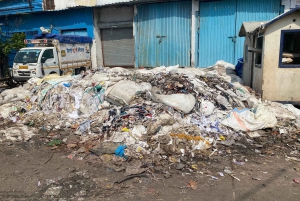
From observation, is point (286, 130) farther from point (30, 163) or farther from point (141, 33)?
point (141, 33)

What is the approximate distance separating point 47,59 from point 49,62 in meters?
Answer: 0.15

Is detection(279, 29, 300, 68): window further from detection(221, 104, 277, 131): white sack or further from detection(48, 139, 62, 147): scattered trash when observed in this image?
detection(48, 139, 62, 147): scattered trash

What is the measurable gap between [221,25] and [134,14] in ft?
14.7

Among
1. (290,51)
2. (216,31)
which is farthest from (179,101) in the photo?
(216,31)

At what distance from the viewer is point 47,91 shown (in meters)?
7.54

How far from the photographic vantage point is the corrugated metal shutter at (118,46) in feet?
48.6

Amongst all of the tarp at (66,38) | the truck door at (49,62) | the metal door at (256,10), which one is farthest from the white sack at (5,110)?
the metal door at (256,10)

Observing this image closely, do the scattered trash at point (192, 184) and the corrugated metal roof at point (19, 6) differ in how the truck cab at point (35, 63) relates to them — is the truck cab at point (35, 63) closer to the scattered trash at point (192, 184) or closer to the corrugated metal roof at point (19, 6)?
the corrugated metal roof at point (19, 6)

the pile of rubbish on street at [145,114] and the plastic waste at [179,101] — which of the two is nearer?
the pile of rubbish on street at [145,114]

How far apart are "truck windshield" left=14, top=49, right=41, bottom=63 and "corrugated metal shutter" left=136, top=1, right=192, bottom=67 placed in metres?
5.13

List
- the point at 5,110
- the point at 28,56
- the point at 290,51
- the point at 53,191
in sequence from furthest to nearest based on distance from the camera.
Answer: the point at 28,56, the point at 290,51, the point at 5,110, the point at 53,191

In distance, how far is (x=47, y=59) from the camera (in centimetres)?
1152

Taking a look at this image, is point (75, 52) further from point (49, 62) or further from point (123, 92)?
point (123, 92)

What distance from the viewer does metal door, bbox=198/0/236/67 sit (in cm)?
1195
